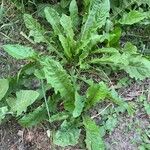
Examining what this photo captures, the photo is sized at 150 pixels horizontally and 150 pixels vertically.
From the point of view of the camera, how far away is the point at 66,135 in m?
2.82

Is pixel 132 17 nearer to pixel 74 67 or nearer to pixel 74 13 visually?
pixel 74 13

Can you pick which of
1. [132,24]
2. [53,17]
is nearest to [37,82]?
[53,17]

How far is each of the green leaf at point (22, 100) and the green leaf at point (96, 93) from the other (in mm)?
359

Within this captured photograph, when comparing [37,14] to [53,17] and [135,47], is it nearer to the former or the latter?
[53,17]

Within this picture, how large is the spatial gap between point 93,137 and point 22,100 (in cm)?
56

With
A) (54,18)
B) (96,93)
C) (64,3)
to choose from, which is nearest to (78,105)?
(96,93)

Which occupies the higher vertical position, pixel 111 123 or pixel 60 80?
pixel 60 80

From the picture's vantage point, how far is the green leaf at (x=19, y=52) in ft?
9.66

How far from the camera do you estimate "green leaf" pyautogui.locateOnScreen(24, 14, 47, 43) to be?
320 centimetres

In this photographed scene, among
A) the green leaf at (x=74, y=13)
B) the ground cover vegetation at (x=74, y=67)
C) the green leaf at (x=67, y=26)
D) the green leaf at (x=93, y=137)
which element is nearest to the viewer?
the green leaf at (x=93, y=137)

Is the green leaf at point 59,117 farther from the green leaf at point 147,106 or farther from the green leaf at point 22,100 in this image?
the green leaf at point 147,106

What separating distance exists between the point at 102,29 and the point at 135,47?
1.04 feet

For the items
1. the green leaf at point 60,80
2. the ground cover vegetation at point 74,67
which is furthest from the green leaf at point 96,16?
the green leaf at point 60,80

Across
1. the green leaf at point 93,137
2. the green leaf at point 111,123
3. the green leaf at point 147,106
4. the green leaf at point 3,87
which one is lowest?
the green leaf at point 147,106
